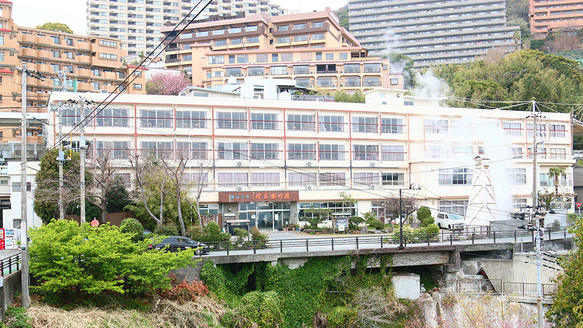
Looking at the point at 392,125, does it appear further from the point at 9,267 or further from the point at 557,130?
the point at 9,267

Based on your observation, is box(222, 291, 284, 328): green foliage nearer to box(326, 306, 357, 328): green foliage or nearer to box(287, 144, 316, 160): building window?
box(326, 306, 357, 328): green foliage

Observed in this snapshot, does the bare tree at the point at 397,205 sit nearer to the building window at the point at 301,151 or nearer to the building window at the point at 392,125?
the building window at the point at 392,125

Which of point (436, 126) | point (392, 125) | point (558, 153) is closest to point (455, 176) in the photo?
point (436, 126)

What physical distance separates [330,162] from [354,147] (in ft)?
10.2

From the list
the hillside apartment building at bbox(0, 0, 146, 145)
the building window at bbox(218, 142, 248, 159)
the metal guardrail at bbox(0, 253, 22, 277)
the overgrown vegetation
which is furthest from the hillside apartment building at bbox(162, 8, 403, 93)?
the metal guardrail at bbox(0, 253, 22, 277)

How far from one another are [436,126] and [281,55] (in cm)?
3680

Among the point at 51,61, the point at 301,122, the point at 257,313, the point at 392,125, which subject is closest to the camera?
the point at 257,313

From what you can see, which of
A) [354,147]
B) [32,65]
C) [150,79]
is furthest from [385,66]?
[32,65]

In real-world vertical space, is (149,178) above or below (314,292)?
above

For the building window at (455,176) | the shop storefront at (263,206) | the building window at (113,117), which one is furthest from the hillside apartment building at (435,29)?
the building window at (113,117)

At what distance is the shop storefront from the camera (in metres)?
43.7

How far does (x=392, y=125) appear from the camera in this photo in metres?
51.3

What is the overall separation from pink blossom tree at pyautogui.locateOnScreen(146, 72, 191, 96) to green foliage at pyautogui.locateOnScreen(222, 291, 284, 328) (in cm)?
5563

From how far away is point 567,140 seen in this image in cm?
5766
